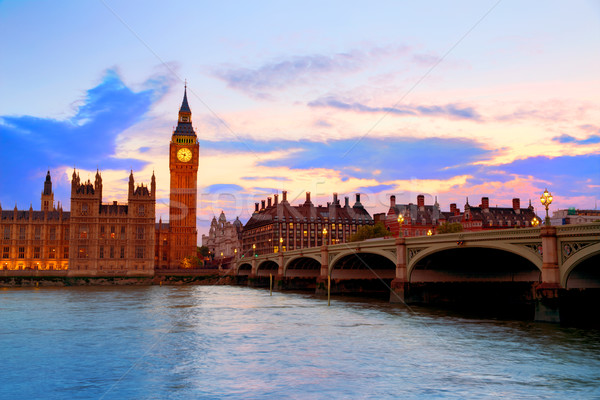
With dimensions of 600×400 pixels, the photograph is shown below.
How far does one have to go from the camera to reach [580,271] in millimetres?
39562

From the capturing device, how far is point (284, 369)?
2472cm

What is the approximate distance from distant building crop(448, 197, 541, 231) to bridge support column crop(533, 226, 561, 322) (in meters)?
92.3

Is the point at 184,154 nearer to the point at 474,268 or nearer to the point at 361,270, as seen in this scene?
the point at 361,270

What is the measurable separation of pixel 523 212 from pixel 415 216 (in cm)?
2600

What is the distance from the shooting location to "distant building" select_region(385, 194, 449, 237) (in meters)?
140

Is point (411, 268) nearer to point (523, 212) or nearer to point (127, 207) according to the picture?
point (523, 212)

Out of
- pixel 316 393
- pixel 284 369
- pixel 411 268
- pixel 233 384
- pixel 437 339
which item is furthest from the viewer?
pixel 411 268

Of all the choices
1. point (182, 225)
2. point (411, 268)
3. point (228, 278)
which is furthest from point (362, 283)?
point (182, 225)

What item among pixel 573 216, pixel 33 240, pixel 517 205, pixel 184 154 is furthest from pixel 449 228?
pixel 33 240

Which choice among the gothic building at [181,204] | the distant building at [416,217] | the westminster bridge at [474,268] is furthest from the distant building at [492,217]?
the gothic building at [181,204]

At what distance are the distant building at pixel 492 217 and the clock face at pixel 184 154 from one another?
83240 millimetres

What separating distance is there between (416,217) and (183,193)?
72.7m

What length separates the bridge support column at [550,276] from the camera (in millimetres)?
37500

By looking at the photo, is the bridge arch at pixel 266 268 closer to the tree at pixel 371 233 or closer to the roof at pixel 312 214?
the tree at pixel 371 233
